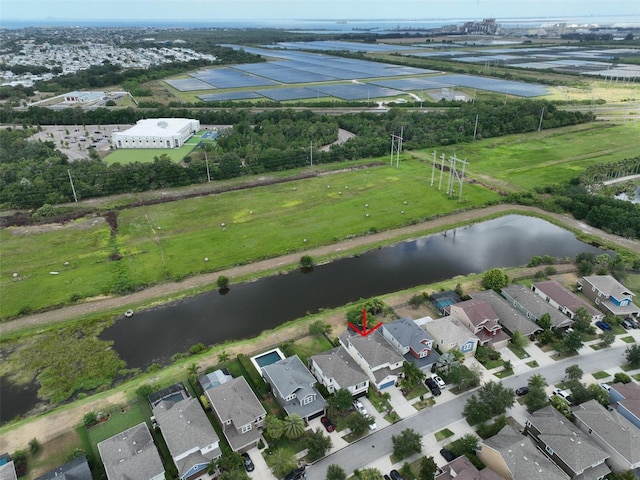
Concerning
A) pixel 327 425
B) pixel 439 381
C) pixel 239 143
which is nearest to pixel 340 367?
pixel 327 425

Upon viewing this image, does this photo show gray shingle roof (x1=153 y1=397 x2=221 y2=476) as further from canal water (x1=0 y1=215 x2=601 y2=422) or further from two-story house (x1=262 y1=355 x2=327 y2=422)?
canal water (x1=0 y1=215 x2=601 y2=422)

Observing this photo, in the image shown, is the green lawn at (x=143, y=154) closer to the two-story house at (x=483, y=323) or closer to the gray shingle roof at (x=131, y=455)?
the gray shingle roof at (x=131, y=455)

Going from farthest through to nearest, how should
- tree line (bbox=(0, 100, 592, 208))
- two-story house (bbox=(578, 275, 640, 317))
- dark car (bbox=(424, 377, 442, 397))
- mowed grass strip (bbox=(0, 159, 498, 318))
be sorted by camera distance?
tree line (bbox=(0, 100, 592, 208)) < mowed grass strip (bbox=(0, 159, 498, 318)) < two-story house (bbox=(578, 275, 640, 317)) < dark car (bbox=(424, 377, 442, 397))

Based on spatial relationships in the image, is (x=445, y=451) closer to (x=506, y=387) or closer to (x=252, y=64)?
(x=506, y=387)

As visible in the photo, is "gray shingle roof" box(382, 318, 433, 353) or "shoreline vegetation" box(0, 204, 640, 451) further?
"gray shingle roof" box(382, 318, 433, 353)

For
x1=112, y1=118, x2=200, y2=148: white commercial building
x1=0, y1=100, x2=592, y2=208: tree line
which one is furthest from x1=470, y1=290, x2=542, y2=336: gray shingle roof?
x1=112, y1=118, x2=200, y2=148: white commercial building

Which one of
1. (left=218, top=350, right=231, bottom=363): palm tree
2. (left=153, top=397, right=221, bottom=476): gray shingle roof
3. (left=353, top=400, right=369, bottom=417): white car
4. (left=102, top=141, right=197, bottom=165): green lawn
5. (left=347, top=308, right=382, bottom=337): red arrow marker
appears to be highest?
(left=102, top=141, right=197, bottom=165): green lawn

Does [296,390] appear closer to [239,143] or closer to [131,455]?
[131,455]
